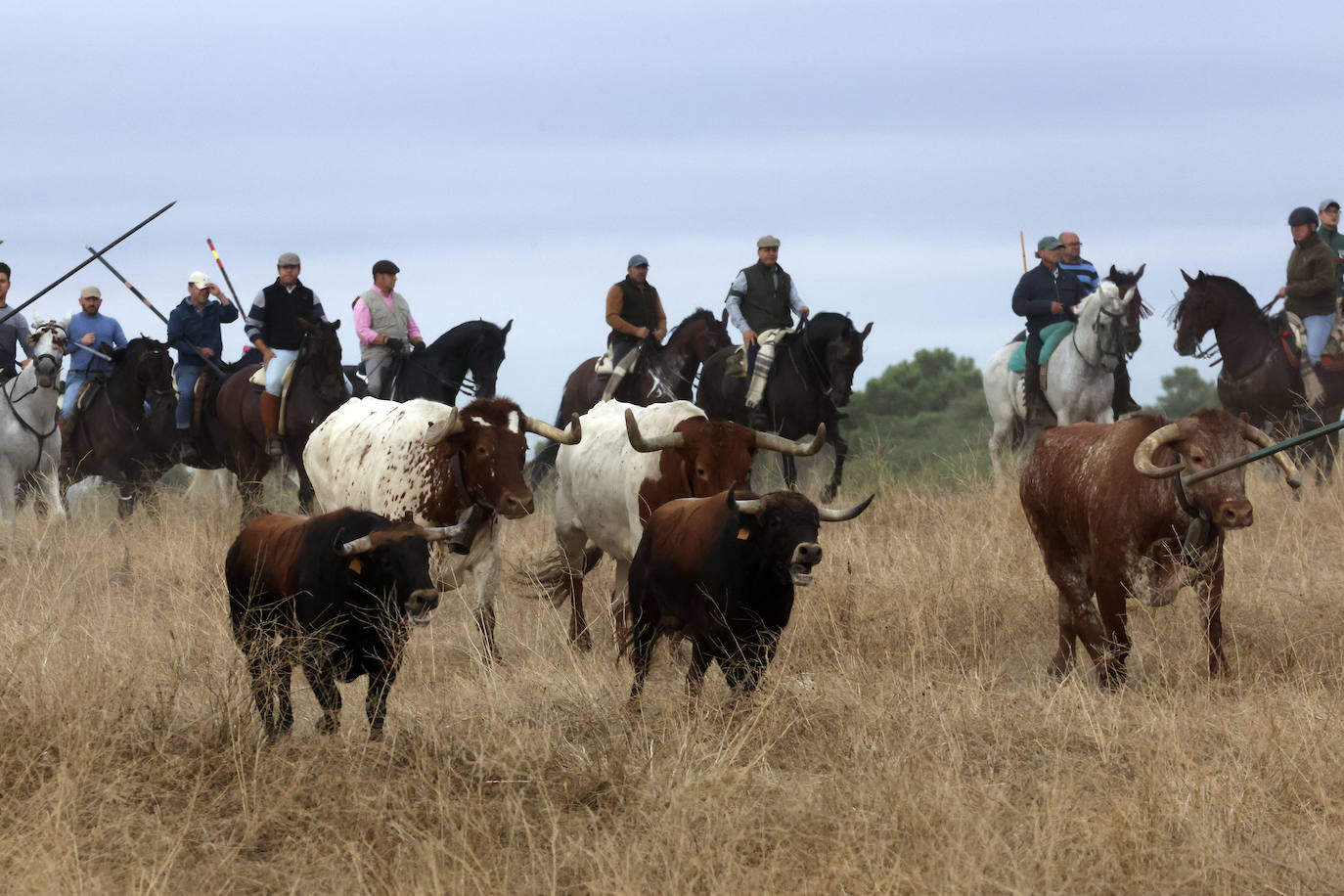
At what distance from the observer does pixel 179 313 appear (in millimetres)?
16344

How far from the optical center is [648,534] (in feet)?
24.3

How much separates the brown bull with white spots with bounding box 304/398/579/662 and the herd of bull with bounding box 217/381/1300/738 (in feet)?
0.04

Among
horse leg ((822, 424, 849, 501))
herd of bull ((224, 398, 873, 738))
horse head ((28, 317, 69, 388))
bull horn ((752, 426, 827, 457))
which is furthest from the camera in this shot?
horse head ((28, 317, 69, 388))

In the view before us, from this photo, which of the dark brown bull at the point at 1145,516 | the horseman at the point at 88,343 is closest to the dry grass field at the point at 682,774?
the dark brown bull at the point at 1145,516

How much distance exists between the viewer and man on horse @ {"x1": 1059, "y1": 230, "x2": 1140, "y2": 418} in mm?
15633

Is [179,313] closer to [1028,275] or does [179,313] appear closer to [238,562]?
[1028,275]

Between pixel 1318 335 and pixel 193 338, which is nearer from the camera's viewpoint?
pixel 1318 335

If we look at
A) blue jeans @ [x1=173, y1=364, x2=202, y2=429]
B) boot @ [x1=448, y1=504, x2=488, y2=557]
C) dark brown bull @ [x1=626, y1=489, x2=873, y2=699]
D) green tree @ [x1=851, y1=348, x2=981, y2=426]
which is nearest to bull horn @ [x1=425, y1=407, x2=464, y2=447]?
boot @ [x1=448, y1=504, x2=488, y2=557]

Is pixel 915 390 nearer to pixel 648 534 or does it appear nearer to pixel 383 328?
pixel 383 328

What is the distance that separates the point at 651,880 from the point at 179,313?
12.7m

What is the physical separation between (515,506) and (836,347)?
7245 millimetres

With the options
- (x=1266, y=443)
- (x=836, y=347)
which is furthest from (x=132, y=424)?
(x=1266, y=443)

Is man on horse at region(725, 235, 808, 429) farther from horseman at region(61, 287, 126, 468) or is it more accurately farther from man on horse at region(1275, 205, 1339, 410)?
horseman at region(61, 287, 126, 468)

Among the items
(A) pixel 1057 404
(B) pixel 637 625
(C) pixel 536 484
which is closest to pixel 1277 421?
(A) pixel 1057 404
